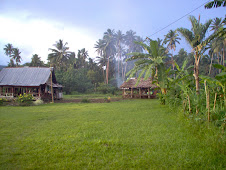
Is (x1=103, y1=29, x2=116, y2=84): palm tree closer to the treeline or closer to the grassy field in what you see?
the treeline

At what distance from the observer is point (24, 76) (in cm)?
1869

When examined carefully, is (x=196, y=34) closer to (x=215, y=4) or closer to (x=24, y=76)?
(x=215, y=4)

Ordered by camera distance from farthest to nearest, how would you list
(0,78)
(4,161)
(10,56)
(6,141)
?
(10,56) < (0,78) < (6,141) < (4,161)

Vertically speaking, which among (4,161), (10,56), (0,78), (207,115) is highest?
(10,56)

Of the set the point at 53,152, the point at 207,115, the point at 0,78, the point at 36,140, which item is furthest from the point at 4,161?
the point at 0,78

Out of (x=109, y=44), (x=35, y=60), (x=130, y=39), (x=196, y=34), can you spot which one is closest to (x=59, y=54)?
(x=35, y=60)

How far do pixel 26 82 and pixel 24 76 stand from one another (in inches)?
50.9

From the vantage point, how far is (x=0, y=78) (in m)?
18.5

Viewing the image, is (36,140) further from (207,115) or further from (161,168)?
(207,115)

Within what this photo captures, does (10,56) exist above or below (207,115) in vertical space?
above

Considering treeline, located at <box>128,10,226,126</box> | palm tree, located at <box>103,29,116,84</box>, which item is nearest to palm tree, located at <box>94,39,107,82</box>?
palm tree, located at <box>103,29,116,84</box>

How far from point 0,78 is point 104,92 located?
55.2 ft

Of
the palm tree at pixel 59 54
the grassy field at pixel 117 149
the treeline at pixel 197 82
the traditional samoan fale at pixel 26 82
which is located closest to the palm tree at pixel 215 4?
the treeline at pixel 197 82

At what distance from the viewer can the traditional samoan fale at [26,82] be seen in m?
17.5
